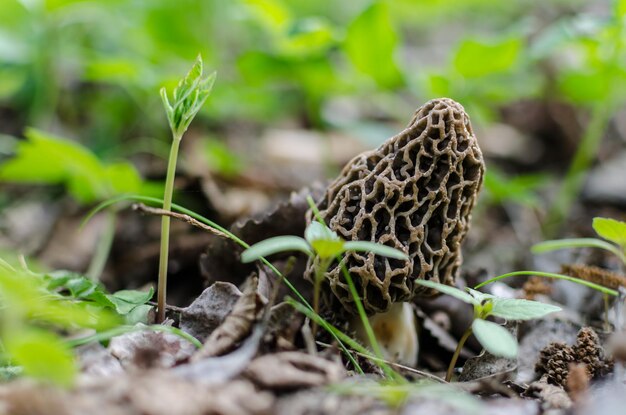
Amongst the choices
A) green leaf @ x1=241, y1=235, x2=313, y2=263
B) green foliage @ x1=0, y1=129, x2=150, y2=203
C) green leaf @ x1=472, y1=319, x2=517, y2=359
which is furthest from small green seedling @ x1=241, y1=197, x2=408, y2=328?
green foliage @ x1=0, y1=129, x2=150, y2=203

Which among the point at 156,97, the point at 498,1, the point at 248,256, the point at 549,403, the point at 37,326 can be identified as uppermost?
Answer: the point at 498,1

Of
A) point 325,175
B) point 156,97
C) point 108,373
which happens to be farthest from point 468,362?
point 156,97

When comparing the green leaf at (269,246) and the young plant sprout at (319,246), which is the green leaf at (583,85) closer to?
the young plant sprout at (319,246)

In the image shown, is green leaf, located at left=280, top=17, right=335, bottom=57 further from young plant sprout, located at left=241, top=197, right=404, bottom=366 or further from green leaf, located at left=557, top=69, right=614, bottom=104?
young plant sprout, located at left=241, top=197, right=404, bottom=366

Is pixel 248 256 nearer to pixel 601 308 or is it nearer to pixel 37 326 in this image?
pixel 37 326

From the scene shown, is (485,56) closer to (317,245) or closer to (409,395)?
(317,245)

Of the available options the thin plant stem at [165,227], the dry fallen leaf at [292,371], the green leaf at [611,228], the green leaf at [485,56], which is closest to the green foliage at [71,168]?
the thin plant stem at [165,227]

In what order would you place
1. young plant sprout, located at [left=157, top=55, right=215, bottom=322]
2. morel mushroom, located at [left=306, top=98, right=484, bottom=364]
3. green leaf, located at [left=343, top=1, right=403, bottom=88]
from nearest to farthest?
young plant sprout, located at [left=157, top=55, right=215, bottom=322]
morel mushroom, located at [left=306, top=98, right=484, bottom=364]
green leaf, located at [left=343, top=1, right=403, bottom=88]
